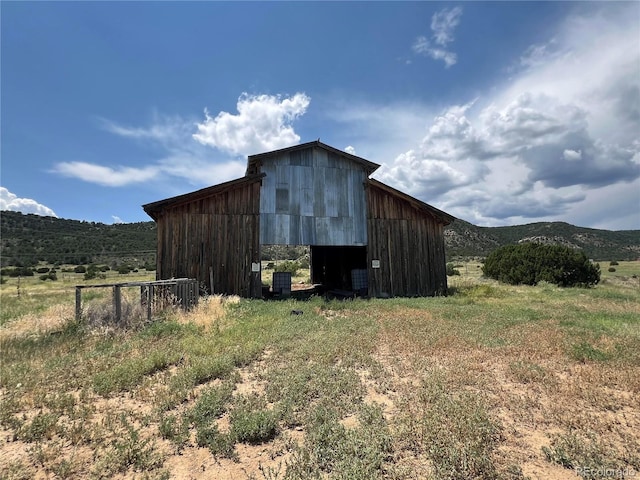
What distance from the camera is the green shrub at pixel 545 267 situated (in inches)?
909

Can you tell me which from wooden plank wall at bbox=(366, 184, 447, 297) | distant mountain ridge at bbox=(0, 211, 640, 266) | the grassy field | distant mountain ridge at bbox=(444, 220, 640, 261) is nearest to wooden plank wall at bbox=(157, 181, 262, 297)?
the grassy field

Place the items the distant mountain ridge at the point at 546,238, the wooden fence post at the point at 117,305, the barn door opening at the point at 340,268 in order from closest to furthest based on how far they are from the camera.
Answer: the wooden fence post at the point at 117,305, the barn door opening at the point at 340,268, the distant mountain ridge at the point at 546,238

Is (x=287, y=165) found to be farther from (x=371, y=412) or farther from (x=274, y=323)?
(x=371, y=412)

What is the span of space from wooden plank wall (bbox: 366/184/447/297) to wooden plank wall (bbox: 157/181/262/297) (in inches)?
238

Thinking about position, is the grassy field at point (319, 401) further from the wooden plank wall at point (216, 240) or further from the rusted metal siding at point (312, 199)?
the rusted metal siding at point (312, 199)

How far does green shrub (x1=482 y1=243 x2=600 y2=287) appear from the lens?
2309 centimetres

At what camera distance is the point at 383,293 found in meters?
17.8

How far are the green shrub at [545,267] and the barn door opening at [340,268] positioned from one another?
1210 centimetres

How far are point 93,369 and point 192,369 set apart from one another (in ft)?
6.39

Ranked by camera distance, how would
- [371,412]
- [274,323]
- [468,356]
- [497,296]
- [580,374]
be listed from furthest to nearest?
1. [497,296]
2. [274,323]
3. [468,356]
4. [580,374]
5. [371,412]

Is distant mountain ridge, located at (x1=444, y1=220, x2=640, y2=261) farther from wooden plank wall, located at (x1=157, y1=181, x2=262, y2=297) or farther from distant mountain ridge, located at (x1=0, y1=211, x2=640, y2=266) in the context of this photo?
wooden plank wall, located at (x1=157, y1=181, x2=262, y2=297)

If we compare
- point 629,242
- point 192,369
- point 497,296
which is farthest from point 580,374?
point 629,242

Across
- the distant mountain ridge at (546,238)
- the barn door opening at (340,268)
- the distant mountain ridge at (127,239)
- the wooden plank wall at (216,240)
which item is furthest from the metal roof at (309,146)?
the distant mountain ridge at (546,238)

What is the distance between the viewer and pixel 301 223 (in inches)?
675
